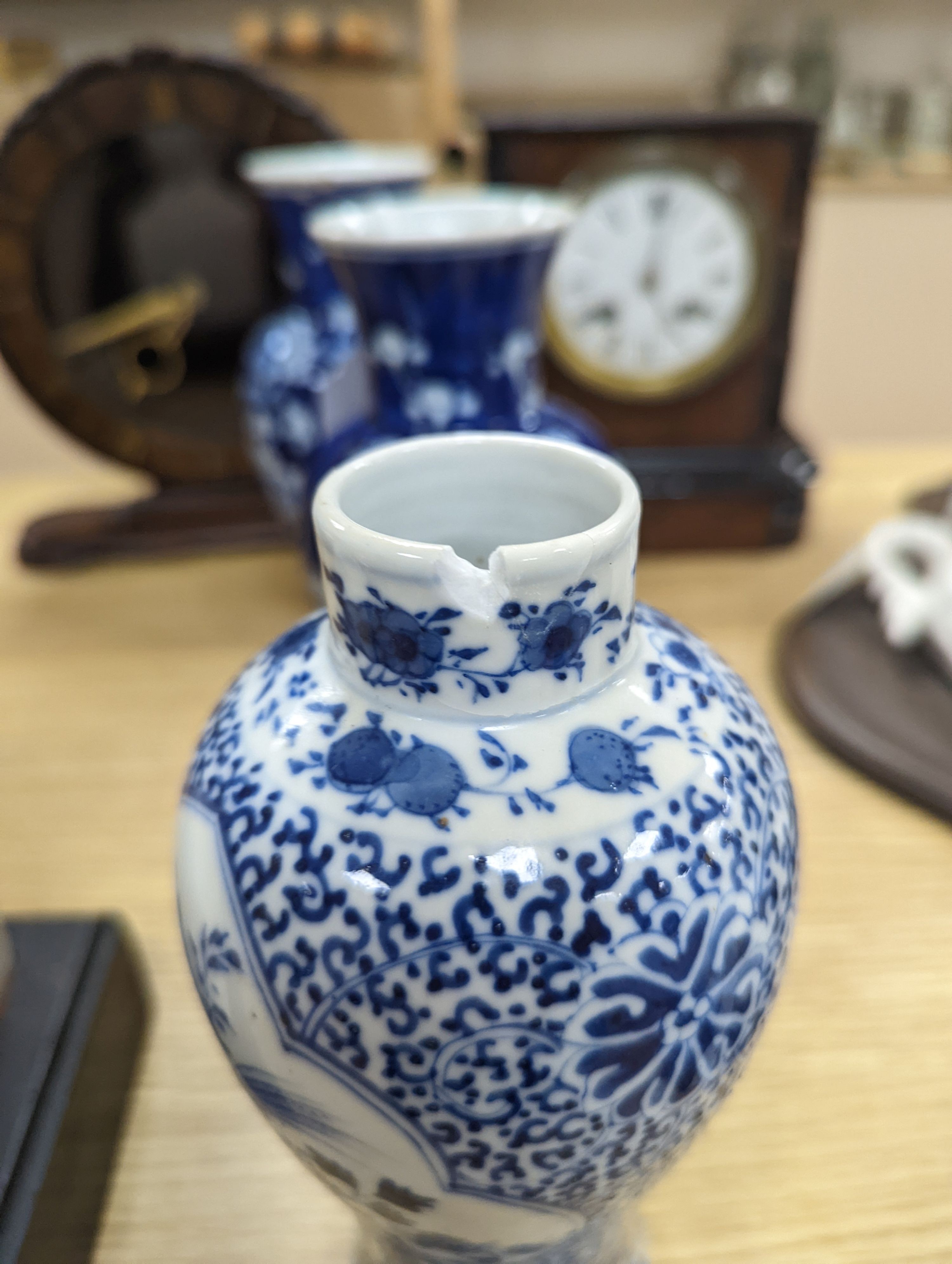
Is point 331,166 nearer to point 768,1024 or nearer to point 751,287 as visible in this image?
point 751,287

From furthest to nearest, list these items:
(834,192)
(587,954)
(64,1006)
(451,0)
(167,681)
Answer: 1. (834,192)
2. (451,0)
3. (167,681)
4. (64,1006)
5. (587,954)

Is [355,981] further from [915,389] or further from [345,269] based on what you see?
[915,389]

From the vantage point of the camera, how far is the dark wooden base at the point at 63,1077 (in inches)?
19.1

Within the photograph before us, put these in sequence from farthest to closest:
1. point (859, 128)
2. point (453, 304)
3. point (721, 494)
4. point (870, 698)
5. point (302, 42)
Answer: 1. point (859, 128)
2. point (302, 42)
3. point (721, 494)
4. point (870, 698)
5. point (453, 304)

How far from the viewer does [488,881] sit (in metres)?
0.34

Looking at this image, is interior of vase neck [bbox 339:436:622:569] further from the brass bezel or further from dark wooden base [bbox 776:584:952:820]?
the brass bezel

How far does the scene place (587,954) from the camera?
0.35m

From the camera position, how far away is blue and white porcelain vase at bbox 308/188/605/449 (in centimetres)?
65

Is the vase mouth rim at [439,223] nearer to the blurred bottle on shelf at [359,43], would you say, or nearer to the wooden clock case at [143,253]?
the wooden clock case at [143,253]

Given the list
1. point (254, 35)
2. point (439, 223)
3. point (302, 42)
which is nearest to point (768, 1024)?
point (439, 223)

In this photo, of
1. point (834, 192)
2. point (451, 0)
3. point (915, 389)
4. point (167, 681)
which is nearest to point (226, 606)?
point (167, 681)

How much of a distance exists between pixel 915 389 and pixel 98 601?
206 cm

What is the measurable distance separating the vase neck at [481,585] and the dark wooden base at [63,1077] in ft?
0.97

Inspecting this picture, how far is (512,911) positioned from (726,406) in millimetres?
831
